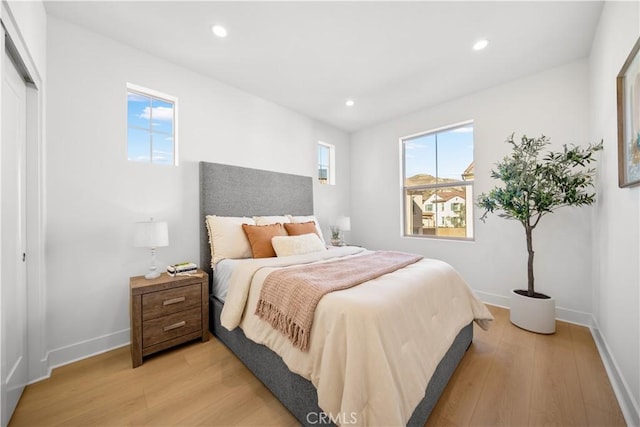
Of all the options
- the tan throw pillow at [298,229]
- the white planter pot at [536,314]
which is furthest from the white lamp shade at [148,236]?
the white planter pot at [536,314]

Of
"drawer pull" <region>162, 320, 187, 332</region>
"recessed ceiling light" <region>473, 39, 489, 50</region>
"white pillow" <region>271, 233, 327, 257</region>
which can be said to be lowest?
"drawer pull" <region>162, 320, 187, 332</region>

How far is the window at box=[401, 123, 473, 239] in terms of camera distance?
3400 millimetres

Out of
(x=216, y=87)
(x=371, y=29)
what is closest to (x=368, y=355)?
(x=371, y=29)

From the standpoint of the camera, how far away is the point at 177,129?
103 inches

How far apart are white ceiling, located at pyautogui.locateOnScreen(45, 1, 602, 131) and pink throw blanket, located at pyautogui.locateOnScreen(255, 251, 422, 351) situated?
2021mm

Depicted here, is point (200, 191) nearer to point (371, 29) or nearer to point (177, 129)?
point (177, 129)

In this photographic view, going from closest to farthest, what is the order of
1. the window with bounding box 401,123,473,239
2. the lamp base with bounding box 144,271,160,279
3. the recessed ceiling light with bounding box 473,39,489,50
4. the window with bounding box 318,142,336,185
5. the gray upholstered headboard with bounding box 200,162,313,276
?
the lamp base with bounding box 144,271,160,279
the recessed ceiling light with bounding box 473,39,489,50
the gray upholstered headboard with bounding box 200,162,313,276
the window with bounding box 401,123,473,239
the window with bounding box 318,142,336,185

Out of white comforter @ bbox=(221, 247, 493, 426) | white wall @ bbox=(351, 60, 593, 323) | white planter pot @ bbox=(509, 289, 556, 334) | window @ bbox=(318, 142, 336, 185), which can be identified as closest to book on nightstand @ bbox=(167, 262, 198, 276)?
white comforter @ bbox=(221, 247, 493, 426)

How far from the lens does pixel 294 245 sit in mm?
2564

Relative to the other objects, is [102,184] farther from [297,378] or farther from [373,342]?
[373,342]

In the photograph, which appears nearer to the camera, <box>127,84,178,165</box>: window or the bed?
the bed

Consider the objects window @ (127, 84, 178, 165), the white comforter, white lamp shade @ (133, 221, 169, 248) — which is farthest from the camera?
window @ (127, 84, 178, 165)

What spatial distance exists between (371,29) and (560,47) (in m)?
1.89

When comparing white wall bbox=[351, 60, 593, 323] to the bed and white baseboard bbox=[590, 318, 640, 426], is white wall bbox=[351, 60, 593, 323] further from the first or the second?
the bed
